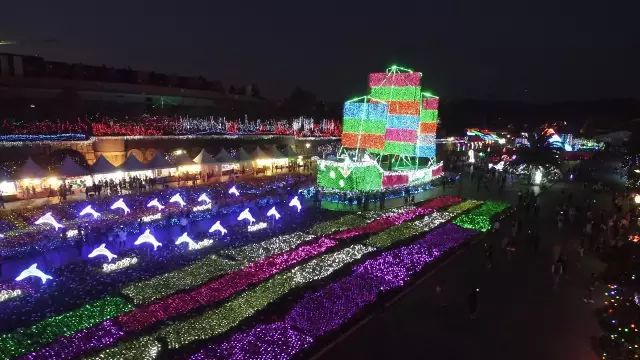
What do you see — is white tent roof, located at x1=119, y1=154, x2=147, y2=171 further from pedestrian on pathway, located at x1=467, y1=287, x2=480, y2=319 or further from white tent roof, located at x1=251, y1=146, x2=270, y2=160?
pedestrian on pathway, located at x1=467, y1=287, x2=480, y2=319

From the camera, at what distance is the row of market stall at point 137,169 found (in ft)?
76.2

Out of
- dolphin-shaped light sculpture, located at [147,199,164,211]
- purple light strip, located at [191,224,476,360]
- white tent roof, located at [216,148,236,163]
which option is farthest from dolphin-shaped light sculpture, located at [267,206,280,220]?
white tent roof, located at [216,148,236,163]

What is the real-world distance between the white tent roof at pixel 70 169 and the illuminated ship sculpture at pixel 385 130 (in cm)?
1322

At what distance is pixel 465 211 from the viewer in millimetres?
23484

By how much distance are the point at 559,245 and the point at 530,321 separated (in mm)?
7799

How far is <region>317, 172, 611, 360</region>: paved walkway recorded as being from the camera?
33.3ft

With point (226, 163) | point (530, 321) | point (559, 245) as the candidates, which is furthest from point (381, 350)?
point (226, 163)

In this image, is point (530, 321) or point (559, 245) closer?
point (530, 321)

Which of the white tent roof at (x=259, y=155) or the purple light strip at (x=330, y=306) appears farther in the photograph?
the white tent roof at (x=259, y=155)

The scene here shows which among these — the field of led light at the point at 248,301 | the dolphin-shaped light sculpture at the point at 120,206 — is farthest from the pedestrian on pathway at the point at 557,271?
the dolphin-shaped light sculpture at the point at 120,206

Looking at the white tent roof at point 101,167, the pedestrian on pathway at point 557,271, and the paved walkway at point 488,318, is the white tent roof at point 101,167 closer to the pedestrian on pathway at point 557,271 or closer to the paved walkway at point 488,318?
the paved walkway at point 488,318

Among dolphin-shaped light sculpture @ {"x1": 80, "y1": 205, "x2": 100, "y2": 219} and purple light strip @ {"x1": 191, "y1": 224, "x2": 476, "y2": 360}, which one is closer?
Result: purple light strip @ {"x1": 191, "y1": 224, "x2": 476, "y2": 360}

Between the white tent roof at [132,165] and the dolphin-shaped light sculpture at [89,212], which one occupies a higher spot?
the white tent roof at [132,165]

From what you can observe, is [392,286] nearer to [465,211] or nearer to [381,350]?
[381,350]
